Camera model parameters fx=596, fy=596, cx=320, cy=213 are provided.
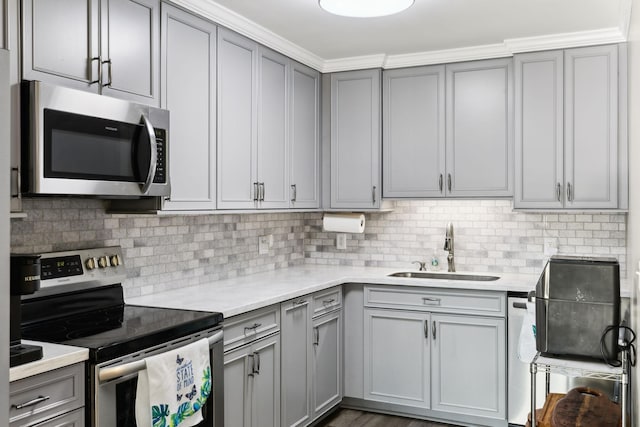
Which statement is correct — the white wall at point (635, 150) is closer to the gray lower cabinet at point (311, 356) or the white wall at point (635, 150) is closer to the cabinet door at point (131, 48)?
the gray lower cabinet at point (311, 356)

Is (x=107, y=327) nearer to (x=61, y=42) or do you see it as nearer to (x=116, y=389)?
(x=116, y=389)

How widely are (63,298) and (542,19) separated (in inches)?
→ 111

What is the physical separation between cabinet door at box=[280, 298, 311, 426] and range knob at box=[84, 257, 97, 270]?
1012 millimetres

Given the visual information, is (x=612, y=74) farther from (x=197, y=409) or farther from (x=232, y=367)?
(x=197, y=409)

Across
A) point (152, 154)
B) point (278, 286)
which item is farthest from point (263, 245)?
point (152, 154)

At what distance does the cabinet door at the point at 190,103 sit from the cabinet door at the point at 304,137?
907mm

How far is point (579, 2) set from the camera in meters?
3.02

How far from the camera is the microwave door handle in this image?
2473mm

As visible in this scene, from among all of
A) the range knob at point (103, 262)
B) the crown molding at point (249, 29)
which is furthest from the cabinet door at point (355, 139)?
the range knob at point (103, 262)

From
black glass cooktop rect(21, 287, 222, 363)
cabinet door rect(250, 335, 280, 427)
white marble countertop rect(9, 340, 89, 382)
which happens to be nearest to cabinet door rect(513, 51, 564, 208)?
cabinet door rect(250, 335, 280, 427)

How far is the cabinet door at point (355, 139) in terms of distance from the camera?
13.6ft

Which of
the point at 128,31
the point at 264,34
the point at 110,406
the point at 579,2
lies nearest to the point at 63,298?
the point at 110,406

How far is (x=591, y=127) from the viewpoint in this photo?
3566 millimetres

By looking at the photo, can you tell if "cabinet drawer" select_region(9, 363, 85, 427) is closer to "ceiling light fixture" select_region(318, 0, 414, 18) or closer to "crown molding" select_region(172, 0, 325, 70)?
"crown molding" select_region(172, 0, 325, 70)
